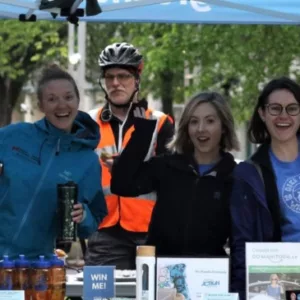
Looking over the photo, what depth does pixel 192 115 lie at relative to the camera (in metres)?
5.46

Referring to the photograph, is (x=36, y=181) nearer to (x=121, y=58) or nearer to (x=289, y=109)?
(x=289, y=109)

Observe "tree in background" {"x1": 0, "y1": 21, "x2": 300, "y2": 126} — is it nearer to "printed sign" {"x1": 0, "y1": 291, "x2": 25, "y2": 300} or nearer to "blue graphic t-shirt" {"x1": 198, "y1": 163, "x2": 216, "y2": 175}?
"blue graphic t-shirt" {"x1": 198, "y1": 163, "x2": 216, "y2": 175}

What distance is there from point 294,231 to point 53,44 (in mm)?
21459

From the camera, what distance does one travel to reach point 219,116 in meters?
5.47

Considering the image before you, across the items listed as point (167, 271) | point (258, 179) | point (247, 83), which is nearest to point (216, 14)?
point (258, 179)

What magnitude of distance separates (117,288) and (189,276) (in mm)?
1578

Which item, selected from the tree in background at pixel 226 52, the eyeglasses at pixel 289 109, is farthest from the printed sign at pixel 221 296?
the tree in background at pixel 226 52

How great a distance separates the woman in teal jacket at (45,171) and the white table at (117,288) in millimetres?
758

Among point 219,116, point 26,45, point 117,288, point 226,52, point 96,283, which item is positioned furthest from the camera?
point 26,45

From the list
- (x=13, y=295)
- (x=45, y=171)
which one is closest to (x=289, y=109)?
(x=45, y=171)

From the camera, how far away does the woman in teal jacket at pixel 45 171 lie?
5.21 metres

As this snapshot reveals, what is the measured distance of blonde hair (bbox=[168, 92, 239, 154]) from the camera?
548 centimetres

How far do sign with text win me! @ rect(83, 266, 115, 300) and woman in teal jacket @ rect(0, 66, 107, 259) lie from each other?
1.04 feet

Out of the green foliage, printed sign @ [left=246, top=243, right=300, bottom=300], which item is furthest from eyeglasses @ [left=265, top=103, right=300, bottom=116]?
the green foliage
